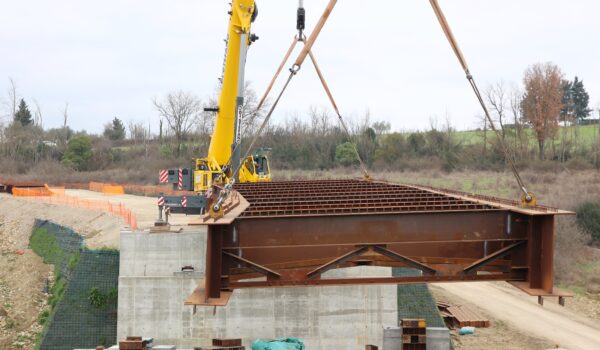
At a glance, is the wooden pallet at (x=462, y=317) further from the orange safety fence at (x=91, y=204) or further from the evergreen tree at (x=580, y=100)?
the evergreen tree at (x=580, y=100)

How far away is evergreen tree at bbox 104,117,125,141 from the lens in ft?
344

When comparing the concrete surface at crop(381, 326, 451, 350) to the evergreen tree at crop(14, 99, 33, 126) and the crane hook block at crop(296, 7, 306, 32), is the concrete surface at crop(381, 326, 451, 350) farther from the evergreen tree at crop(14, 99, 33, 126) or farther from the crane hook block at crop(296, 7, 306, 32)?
the evergreen tree at crop(14, 99, 33, 126)

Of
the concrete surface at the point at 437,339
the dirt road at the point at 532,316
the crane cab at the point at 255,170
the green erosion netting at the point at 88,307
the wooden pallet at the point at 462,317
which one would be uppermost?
the crane cab at the point at 255,170

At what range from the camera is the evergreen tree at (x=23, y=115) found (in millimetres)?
102713

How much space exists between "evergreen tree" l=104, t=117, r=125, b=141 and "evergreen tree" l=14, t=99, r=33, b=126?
12.2 meters

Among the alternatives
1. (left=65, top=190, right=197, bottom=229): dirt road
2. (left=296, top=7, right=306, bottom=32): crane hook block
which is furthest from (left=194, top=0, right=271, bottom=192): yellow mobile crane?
(left=296, top=7, right=306, bottom=32): crane hook block

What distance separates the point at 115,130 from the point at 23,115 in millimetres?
14539

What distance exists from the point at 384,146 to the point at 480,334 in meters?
49.8

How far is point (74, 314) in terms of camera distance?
1973 cm

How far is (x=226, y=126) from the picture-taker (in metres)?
23.8

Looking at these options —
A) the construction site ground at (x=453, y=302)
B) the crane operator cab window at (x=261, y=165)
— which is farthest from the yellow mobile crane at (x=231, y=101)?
the crane operator cab window at (x=261, y=165)

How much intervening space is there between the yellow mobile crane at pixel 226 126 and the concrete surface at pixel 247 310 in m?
3.66

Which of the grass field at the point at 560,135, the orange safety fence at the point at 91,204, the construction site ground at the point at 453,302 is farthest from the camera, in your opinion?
the grass field at the point at 560,135

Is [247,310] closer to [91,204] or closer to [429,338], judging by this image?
[429,338]
